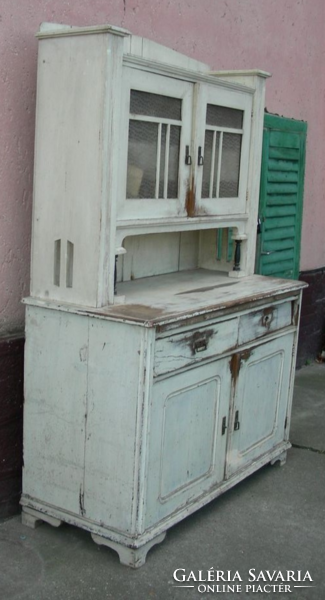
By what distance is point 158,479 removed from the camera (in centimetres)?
311

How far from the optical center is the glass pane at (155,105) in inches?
122

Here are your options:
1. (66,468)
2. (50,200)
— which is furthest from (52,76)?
(66,468)

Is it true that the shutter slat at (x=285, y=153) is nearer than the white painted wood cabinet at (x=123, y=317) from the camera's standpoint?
No

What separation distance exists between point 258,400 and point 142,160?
1.37 metres

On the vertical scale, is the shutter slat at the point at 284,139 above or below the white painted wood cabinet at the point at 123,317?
above

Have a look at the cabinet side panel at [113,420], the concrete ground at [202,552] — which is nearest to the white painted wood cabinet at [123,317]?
the cabinet side panel at [113,420]

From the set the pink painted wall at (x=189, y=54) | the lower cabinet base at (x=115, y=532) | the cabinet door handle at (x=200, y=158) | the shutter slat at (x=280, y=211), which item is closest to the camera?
the lower cabinet base at (x=115, y=532)

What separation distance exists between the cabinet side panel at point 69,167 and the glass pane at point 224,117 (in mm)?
781

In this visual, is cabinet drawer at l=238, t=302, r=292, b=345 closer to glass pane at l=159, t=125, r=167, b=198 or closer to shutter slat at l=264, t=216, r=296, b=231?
glass pane at l=159, t=125, r=167, b=198

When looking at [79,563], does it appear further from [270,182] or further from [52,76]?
[270,182]

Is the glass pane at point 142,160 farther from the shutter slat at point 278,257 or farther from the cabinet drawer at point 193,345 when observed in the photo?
the shutter slat at point 278,257

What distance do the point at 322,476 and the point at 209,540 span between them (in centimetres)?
99

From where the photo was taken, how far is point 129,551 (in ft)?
9.99

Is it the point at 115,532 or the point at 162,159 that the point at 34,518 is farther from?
the point at 162,159
